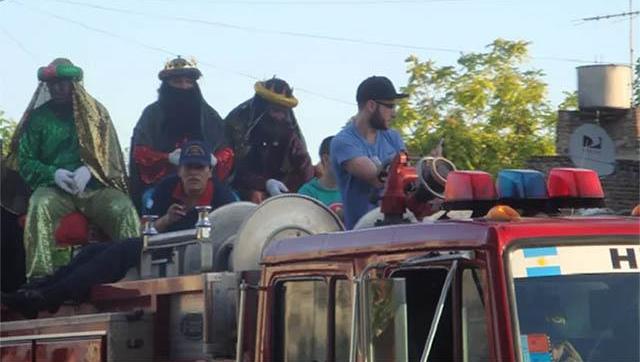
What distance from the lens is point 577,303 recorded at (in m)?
4.68

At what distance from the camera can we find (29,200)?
959cm

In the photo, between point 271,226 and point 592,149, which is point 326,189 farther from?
point 592,149

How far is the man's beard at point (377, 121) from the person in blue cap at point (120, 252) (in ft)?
4.80

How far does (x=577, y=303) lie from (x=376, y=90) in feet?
9.90

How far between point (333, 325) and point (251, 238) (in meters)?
1.35

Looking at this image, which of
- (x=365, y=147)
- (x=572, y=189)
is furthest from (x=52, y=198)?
(x=572, y=189)

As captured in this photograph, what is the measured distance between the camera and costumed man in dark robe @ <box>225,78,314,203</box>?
11578 millimetres

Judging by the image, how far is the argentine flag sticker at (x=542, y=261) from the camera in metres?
4.71

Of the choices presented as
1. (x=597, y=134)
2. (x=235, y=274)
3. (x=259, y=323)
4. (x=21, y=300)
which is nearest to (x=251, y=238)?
(x=235, y=274)

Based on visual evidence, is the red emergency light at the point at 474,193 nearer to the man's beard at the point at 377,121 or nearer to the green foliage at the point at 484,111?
the man's beard at the point at 377,121

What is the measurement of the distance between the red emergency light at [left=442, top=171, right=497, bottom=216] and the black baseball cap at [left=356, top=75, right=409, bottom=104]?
2.11 metres

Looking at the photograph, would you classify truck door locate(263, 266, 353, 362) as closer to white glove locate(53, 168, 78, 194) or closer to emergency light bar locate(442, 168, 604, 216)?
emergency light bar locate(442, 168, 604, 216)

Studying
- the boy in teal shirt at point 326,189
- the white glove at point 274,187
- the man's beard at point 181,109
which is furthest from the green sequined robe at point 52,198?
the white glove at point 274,187

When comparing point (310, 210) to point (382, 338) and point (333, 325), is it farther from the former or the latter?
point (382, 338)
